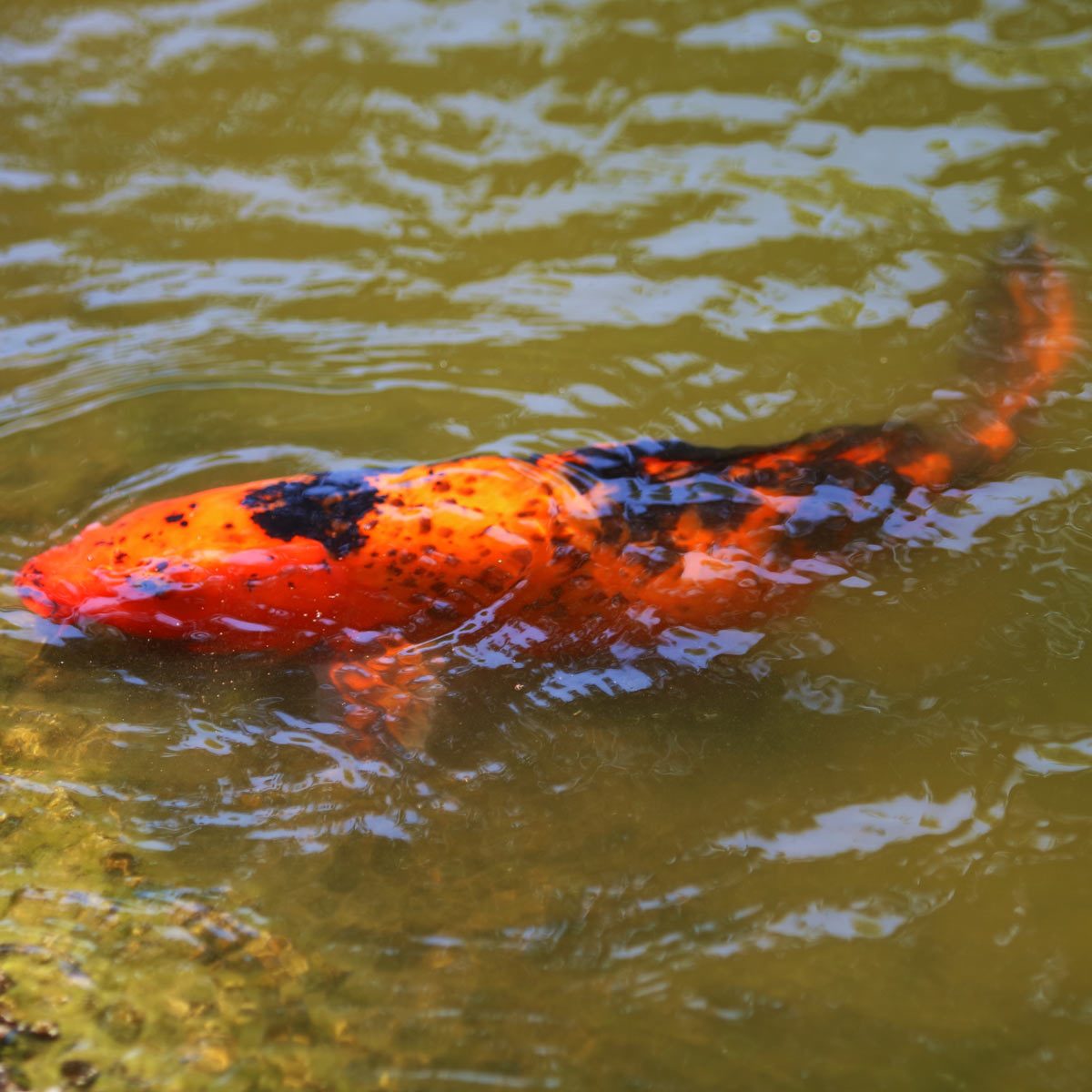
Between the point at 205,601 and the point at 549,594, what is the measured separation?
108cm

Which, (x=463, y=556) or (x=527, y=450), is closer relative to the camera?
(x=463, y=556)

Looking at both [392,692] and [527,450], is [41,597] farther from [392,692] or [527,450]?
[527,450]

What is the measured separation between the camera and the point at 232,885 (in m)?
2.89

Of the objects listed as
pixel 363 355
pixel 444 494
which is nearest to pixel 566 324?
pixel 363 355

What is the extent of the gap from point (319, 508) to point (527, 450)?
0.88 meters

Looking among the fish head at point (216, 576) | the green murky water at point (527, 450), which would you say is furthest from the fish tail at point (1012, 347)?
the fish head at point (216, 576)

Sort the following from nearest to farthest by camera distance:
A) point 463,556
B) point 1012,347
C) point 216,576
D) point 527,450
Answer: point 216,576 → point 463,556 → point 527,450 → point 1012,347

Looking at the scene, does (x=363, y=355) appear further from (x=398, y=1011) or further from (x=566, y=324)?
(x=398, y=1011)

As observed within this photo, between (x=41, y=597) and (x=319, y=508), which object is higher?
(x=319, y=508)

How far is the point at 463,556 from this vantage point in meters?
3.54

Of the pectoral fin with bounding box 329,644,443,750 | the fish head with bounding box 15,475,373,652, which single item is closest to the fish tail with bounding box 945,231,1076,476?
the pectoral fin with bounding box 329,644,443,750

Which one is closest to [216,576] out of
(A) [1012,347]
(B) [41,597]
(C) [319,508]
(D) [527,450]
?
(C) [319,508]

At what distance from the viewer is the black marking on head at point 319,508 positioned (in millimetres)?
3498

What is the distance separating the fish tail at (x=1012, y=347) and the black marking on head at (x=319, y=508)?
2042 millimetres
